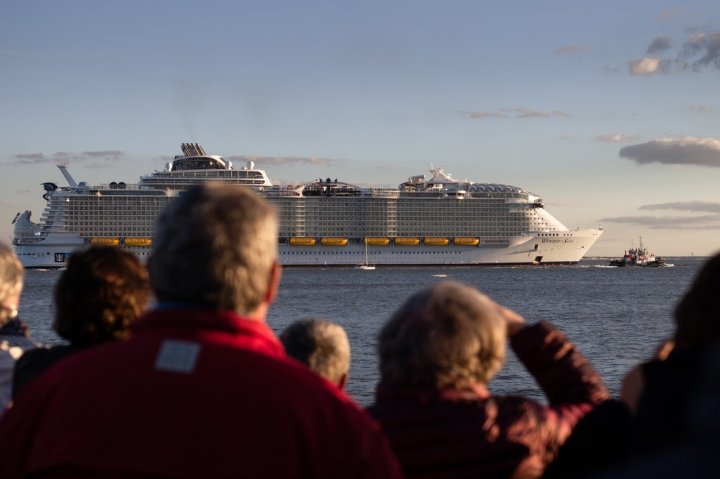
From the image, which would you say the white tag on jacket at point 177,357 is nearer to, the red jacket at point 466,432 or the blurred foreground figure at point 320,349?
the red jacket at point 466,432

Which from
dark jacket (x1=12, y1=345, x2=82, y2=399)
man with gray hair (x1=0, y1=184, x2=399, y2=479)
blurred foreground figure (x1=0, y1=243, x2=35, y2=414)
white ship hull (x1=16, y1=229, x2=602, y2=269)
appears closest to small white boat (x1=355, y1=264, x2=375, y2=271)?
white ship hull (x1=16, y1=229, x2=602, y2=269)

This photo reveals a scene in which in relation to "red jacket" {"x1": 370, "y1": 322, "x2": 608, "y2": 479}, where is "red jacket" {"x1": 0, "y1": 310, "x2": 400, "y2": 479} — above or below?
above

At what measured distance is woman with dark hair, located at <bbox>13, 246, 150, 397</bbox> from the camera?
9.62 feet

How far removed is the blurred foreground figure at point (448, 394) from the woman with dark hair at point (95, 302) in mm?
902

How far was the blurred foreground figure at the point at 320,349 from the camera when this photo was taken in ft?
11.1

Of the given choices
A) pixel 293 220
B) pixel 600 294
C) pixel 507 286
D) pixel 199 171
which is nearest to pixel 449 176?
pixel 293 220

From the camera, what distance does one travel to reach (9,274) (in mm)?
3291

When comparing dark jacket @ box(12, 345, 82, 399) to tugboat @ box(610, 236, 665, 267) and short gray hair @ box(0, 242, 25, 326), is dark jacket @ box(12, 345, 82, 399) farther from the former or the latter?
tugboat @ box(610, 236, 665, 267)

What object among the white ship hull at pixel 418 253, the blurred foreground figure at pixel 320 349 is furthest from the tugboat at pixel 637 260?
the blurred foreground figure at pixel 320 349

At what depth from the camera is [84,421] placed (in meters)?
1.76

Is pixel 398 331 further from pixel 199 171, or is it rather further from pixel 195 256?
pixel 199 171

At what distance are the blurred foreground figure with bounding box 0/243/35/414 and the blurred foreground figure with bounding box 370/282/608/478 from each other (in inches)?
57.2

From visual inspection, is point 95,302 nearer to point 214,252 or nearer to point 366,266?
point 214,252

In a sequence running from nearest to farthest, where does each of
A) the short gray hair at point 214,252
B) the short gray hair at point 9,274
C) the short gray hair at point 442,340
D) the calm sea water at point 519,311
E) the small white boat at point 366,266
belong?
the short gray hair at point 214,252, the short gray hair at point 442,340, the short gray hair at point 9,274, the calm sea water at point 519,311, the small white boat at point 366,266
